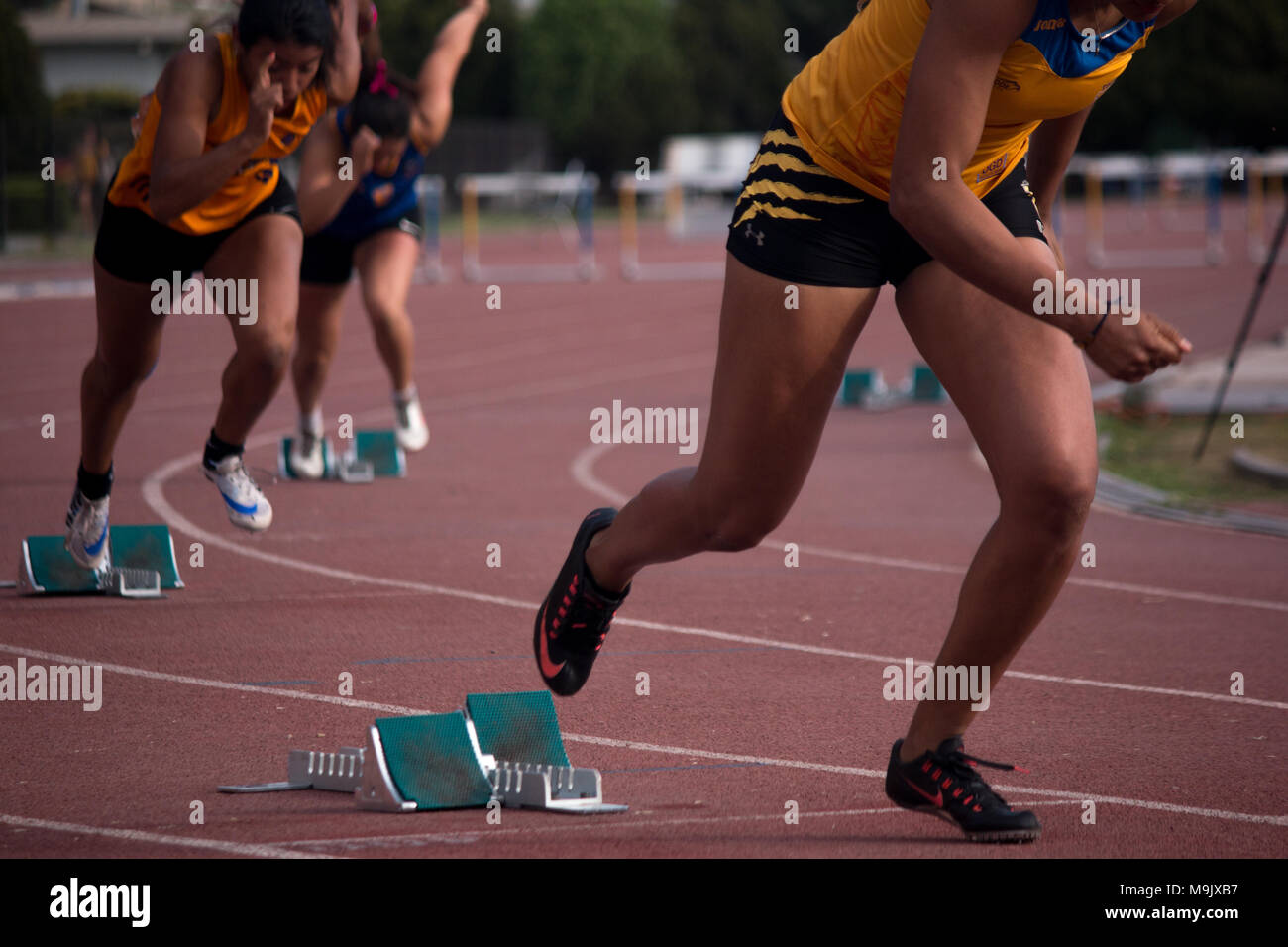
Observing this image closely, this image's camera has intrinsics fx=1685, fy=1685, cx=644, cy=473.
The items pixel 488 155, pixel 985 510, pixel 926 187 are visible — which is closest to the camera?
pixel 926 187

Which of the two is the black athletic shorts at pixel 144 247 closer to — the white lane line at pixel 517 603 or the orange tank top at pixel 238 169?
the orange tank top at pixel 238 169

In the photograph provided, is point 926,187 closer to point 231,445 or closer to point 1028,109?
point 1028,109

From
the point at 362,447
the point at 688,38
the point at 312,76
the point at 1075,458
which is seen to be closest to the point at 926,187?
the point at 1075,458

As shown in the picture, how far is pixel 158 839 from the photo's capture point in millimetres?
3643

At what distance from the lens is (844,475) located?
9.73 meters

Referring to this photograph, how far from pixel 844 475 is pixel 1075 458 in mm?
6376

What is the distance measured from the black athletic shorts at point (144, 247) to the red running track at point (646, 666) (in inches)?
48.3

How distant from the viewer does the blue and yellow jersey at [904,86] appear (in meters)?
3.31

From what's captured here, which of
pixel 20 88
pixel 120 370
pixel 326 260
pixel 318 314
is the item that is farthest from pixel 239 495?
pixel 20 88

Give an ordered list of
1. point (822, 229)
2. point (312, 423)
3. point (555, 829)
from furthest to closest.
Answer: point (312, 423), point (555, 829), point (822, 229)

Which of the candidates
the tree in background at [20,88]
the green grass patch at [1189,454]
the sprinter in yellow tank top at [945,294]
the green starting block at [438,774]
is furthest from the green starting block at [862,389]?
the tree in background at [20,88]

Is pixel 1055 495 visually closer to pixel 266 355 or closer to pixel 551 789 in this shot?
pixel 551 789

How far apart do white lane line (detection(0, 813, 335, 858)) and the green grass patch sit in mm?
6277

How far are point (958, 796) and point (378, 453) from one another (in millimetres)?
6146
